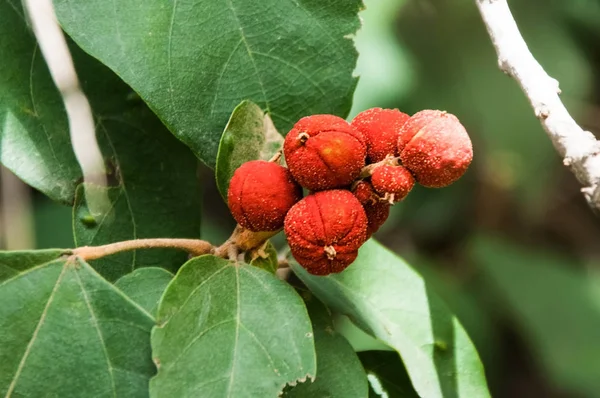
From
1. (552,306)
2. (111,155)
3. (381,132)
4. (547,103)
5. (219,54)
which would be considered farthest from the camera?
(552,306)

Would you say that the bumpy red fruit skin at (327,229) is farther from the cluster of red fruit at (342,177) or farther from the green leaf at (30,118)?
the green leaf at (30,118)

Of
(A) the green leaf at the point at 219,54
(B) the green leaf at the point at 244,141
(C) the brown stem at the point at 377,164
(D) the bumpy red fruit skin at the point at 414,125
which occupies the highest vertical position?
(A) the green leaf at the point at 219,54

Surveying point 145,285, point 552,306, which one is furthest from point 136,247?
point 552,306

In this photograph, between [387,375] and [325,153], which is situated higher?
[325,153]

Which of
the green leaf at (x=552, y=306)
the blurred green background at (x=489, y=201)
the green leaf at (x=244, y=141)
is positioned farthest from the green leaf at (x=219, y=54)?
the green leaf at (x=552, y=306)

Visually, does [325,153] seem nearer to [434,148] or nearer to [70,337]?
[434,148]

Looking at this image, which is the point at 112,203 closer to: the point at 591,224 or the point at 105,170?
the point at 105,170
